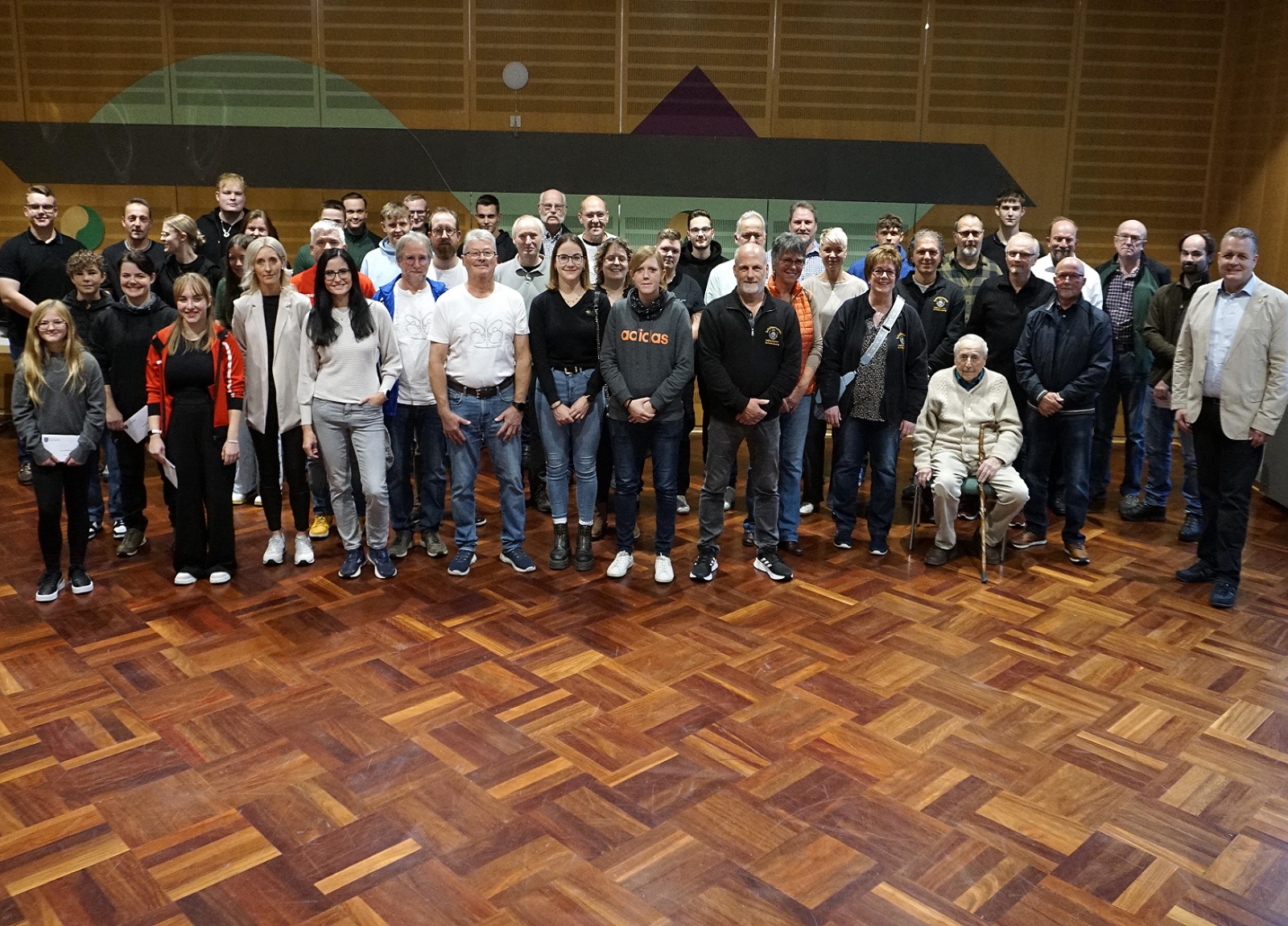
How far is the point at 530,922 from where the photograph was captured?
2.43 meters

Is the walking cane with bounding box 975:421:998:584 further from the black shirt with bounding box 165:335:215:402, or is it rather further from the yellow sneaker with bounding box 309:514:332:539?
the black shirt with bounding box 165:335:215:402

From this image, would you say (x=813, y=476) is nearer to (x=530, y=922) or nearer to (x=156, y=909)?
(x=530, y=922)

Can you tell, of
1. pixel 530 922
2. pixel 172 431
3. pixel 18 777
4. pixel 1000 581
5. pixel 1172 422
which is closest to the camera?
pixel 530 922

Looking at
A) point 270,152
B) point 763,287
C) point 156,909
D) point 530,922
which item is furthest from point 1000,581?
point 270,152

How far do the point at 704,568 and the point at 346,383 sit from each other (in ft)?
5.61

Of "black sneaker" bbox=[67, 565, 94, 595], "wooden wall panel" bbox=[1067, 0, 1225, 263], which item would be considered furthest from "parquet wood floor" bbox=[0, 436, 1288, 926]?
"wooden wall panel" bbox=[1067, 0, 1225, 263]

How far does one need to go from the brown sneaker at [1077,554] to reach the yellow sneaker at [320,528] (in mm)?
3570

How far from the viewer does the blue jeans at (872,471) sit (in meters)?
4.98

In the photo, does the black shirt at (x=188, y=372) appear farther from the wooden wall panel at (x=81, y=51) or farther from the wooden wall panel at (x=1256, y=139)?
the wooden wall panel at (x=1256, y=139)

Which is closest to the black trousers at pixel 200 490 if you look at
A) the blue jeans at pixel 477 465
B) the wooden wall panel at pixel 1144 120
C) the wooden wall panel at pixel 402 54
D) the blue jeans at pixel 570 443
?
the blue jeans at pixel 477 465

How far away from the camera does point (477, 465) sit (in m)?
4.63

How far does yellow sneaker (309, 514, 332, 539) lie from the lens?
5.19 metres

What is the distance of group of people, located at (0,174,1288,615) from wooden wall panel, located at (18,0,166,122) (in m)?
2.89

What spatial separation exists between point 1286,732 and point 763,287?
8.13 feet
